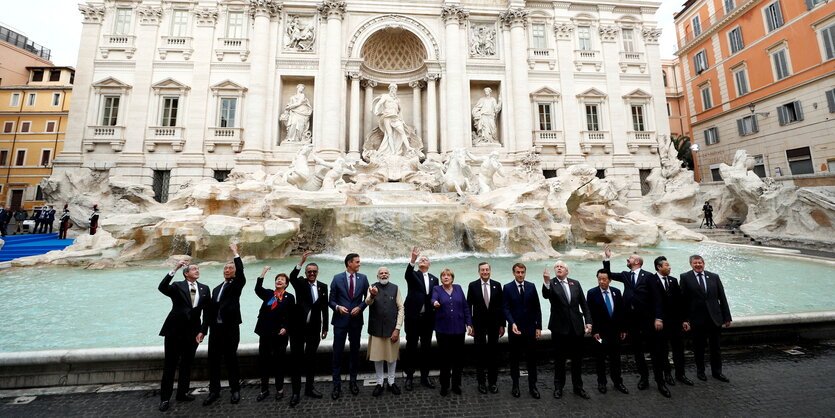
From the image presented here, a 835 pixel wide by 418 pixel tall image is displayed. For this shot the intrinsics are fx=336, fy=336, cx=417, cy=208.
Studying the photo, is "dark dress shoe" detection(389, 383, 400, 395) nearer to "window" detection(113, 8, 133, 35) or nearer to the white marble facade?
the white marble facade

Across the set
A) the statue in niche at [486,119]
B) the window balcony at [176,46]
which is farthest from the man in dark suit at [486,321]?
the window balcony at [176,46]

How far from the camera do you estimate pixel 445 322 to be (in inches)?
107

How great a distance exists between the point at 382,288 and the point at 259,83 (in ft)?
56.2

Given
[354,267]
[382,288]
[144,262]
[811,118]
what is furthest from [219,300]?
[811,118]

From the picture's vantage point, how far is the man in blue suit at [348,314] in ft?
8.89

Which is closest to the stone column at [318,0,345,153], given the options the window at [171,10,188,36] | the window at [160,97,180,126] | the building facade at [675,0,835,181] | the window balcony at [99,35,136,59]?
the window at [171,10,188,36]

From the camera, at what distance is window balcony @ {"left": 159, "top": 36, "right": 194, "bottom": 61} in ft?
55.6

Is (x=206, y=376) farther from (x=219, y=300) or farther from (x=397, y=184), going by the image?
(x=397, y=184)

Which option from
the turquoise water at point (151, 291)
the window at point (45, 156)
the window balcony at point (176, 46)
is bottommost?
the turquoise water at point (151, 291)

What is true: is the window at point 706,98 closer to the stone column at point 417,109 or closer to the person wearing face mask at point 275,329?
the stone column at point 417,109

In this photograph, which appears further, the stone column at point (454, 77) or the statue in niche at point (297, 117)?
the stone column at point (454, 77)

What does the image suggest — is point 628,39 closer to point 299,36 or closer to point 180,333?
point 299,36

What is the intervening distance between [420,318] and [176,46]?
2086cm

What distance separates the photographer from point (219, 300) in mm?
2707
